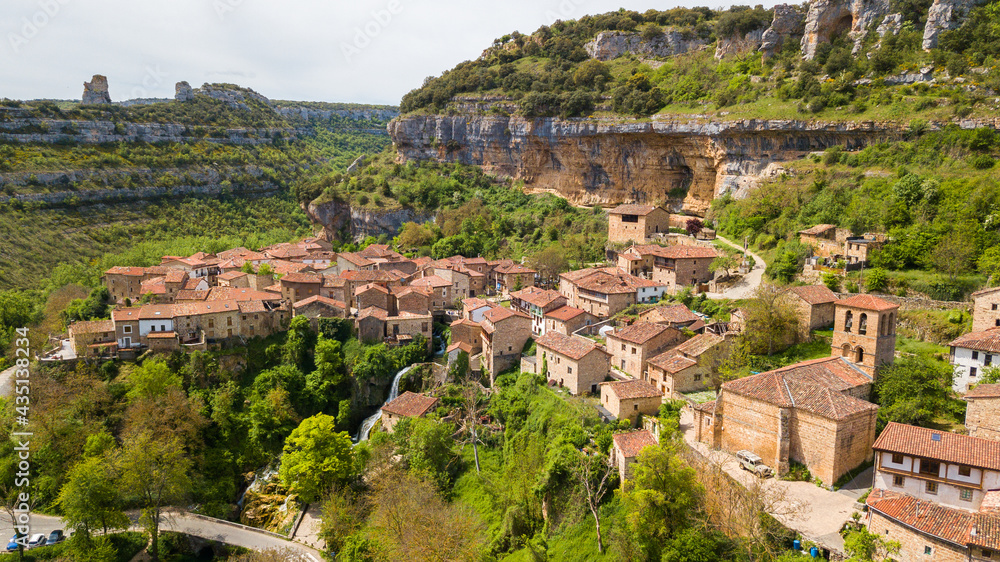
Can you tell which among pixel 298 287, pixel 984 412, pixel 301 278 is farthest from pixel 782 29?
pixel 298 287

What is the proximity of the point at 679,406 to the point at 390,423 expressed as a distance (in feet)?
54.9

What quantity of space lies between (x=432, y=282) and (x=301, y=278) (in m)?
10.4

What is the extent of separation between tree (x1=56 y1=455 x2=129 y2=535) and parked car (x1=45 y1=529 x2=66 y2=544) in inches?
36.6

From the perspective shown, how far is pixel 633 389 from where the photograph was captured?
93.7 ft

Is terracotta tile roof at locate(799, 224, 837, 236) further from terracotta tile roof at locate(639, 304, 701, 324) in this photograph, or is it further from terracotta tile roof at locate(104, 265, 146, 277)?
terracotta tile roof at locate(104, 265, 146, 277)

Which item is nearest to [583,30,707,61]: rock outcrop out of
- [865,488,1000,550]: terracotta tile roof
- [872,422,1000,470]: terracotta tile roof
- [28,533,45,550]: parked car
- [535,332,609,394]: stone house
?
[535,332,609,394]: stone house

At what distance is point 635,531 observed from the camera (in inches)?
841

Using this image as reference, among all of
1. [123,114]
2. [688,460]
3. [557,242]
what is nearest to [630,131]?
[557,242]

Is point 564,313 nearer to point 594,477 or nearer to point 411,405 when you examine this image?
point 411,405

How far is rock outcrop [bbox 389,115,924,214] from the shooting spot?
51.1m

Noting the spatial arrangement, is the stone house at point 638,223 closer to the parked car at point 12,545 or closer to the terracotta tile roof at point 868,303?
the terracotta tile roof at point 868,303

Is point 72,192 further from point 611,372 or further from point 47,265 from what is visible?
point 611,372

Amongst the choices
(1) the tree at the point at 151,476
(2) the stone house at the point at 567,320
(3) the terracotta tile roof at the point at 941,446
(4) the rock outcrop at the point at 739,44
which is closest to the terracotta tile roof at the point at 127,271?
(1) the tree at the point at 151,476

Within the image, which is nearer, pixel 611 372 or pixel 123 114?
pixel 611 372
